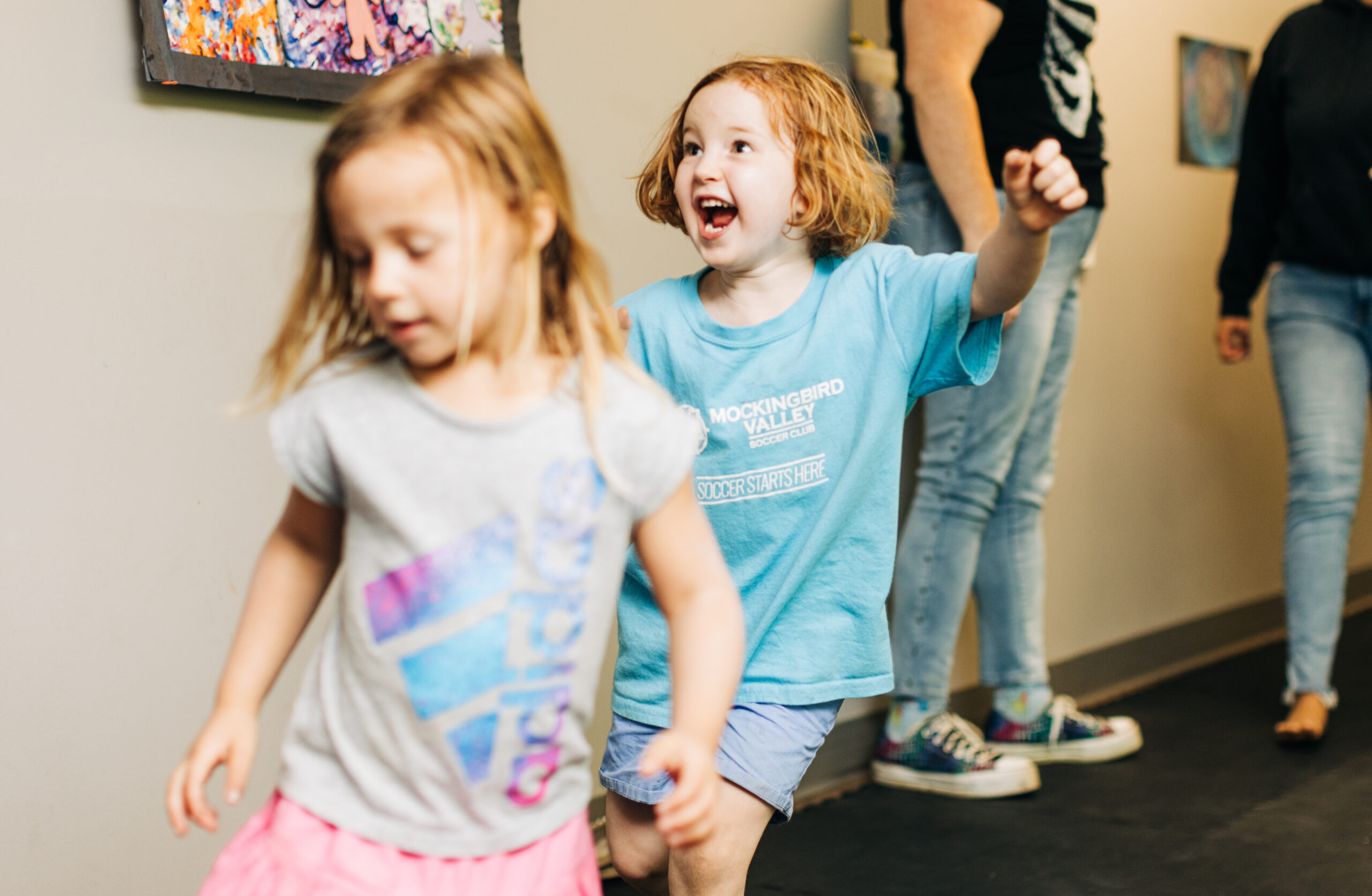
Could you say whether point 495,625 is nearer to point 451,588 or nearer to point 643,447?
point 451,588

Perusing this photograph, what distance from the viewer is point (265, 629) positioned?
920 mm

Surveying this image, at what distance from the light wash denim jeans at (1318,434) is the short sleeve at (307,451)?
2171 millimetres

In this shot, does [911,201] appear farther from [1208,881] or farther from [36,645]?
[36,645]

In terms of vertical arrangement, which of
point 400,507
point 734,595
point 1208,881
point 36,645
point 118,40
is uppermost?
point 118,40

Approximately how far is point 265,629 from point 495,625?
19 centimetres

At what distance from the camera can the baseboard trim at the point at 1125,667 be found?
7.59ft

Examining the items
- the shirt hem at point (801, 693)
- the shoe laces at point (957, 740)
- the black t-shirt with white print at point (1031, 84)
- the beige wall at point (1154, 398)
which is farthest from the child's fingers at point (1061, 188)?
the beige wall at point (1154, 398)

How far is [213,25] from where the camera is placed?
1.47m

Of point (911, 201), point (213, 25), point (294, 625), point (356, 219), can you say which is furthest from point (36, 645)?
point (911, 201)

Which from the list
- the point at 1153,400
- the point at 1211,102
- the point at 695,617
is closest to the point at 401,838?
the point at 695,617

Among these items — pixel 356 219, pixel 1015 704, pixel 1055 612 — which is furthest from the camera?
pixel 1055 612

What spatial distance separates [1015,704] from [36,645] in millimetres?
1746

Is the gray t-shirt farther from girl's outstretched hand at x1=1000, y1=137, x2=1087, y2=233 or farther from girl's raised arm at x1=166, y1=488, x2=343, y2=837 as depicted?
girl's outstretched hand at x1=1000, y1=137, x2=1087, y2=233

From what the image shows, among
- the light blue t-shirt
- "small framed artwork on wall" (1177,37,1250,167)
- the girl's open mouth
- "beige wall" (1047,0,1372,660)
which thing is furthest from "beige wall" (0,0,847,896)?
"small framed artwork on wall" (1177,37,1250,167)
